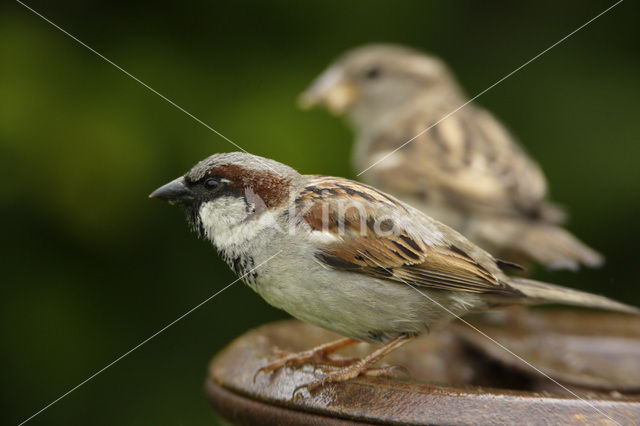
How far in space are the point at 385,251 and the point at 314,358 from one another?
0.30m

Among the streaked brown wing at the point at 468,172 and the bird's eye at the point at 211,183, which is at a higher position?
the bird's eye at the point at 211,183

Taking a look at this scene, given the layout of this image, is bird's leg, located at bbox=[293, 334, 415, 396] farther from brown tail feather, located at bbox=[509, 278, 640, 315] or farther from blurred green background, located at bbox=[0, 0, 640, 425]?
blurred green background, located at bbox=[0, 0, 640, 425]

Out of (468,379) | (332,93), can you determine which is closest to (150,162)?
(332,93)

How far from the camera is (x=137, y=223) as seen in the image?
2.95m

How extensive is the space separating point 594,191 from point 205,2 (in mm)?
1779

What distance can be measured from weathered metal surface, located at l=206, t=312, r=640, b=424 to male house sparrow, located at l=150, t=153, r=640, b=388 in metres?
0.12

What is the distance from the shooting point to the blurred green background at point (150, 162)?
9.42 feet

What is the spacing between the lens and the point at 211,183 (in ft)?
5.57

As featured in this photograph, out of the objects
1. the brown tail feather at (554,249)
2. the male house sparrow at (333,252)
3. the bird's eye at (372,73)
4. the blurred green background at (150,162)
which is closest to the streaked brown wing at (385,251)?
the male house sparrow at (333,252)

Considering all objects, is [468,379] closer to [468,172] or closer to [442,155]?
[468,172]

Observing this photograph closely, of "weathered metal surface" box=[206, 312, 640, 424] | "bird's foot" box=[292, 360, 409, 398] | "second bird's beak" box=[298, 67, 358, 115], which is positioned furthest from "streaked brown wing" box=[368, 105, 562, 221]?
"bird's foot" box=[292, 360, 409, 398]

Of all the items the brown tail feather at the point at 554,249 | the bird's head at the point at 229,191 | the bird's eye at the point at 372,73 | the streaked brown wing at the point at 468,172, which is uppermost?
the bird's eye at the point at 372,73

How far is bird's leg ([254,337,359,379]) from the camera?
1617mm

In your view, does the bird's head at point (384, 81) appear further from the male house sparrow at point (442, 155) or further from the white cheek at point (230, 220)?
the white cheek at point (230, 220)
